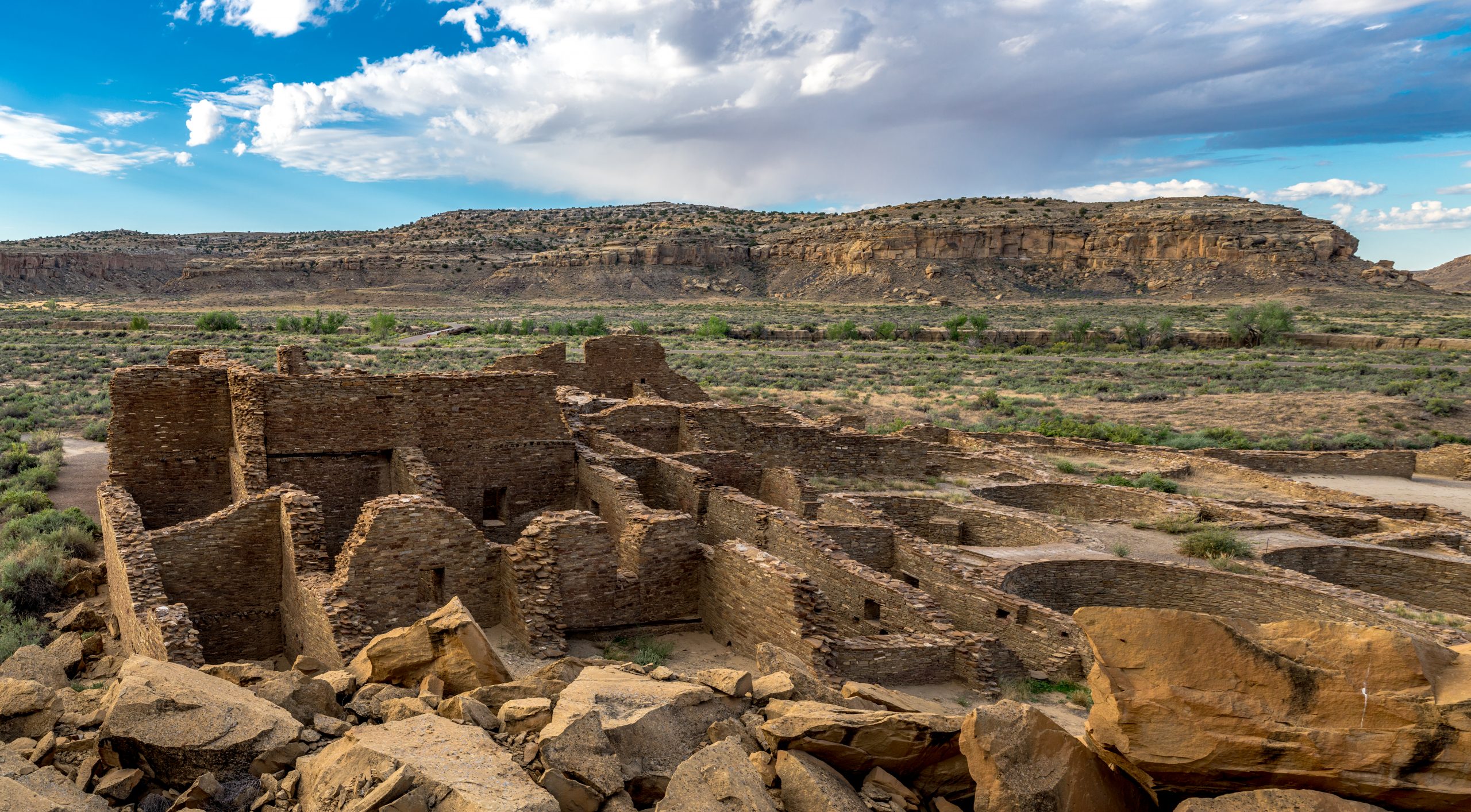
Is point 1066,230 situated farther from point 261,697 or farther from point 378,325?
point 261,697

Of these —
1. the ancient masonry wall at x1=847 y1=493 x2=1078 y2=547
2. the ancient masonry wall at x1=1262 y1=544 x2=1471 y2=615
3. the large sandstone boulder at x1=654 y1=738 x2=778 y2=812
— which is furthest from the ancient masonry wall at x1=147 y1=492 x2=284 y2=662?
the ancient masonry wall at x1=1262 y1=544 x2=1471 y2=615

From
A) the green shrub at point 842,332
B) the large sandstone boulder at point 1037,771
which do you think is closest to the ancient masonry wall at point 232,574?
the large sandstone boulder at point 1037,771

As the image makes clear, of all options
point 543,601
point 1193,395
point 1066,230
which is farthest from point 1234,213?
point 543,601

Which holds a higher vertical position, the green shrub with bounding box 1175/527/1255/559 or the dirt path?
the dirt path

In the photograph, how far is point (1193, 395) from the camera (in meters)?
36.7

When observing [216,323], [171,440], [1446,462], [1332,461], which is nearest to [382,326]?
[216,323]

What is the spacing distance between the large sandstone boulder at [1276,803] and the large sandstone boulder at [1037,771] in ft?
1.82

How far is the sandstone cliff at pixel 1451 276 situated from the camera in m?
133

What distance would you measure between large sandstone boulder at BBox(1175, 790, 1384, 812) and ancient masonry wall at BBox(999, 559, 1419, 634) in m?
8.38

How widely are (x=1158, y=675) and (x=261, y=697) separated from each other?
6.02 meters

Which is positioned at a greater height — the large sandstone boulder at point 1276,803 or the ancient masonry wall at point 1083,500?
the large sandstone boulder at point 1276,803

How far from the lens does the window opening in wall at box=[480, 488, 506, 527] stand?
14.5 metres

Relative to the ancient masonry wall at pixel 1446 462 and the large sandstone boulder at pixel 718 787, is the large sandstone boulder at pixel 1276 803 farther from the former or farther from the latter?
the ancient masonry wall at pixel 1446 462

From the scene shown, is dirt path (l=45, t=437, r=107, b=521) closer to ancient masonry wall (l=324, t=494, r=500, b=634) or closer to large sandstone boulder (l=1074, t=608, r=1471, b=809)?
ancient masonry wall (l=324, t=494, r=500, b=634)
